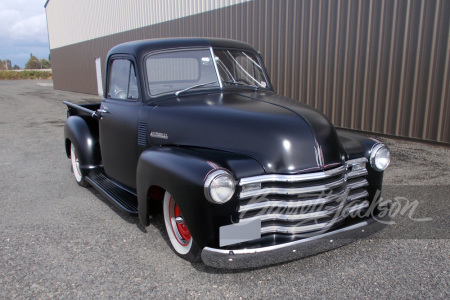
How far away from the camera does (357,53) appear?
766 centimetres

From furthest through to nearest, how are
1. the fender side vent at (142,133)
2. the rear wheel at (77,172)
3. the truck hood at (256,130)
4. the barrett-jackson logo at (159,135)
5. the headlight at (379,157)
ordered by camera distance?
the rear wheel at (77,172) < the fender side vent at (142,133) < the barrett-jackson logo at (159,135) < the headlight at (379,157) < the truck hood at (256,130)

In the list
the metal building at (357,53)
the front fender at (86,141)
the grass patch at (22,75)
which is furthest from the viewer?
the grass patch at (22,75)

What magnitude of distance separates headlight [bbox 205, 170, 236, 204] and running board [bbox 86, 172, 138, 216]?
46.7 inches

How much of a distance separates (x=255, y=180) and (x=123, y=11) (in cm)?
1669

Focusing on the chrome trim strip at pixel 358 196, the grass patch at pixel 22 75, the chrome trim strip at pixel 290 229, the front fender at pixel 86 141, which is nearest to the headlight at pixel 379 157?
the chrome trim strip at pixel 358 196

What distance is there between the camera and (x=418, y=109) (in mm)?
6848

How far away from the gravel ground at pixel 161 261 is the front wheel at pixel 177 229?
11cm

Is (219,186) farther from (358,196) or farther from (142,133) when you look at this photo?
(142,133)

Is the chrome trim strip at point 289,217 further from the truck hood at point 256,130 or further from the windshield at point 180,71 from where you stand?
the windshield at point 180,71

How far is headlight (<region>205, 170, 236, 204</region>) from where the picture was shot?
2396 millimetres

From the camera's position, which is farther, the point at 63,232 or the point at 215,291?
the point at 63,232

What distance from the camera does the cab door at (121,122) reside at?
11.9 ft

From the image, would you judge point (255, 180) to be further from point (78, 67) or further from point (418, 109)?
point (78, 67)

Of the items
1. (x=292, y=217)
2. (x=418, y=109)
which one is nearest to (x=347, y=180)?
(x=292, y=217)
